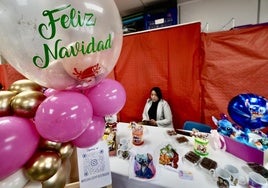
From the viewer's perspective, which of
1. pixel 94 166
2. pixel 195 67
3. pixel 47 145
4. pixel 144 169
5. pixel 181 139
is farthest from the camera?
pixel 195 67

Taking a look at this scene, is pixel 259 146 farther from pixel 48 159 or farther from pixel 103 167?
pixel 48 159

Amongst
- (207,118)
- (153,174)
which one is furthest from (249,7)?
(153,174)

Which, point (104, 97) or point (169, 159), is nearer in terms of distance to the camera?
point (104, 97)

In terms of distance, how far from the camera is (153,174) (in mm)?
923

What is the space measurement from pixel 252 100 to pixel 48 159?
3.75 ft

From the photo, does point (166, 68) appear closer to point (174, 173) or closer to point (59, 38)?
point (174, 173)

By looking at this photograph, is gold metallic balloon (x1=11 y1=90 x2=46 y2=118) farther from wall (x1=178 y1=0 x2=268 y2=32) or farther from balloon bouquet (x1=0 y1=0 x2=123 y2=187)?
wall (x1=178 y1=0 x2=268 y2=32)

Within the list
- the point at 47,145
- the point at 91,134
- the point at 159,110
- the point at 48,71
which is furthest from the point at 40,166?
the point at 159,110

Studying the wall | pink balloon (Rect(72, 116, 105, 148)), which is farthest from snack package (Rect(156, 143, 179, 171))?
the wall

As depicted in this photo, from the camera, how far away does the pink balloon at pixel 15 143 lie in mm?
419

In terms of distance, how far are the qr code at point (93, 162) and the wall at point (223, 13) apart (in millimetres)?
2804

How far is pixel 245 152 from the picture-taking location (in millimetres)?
1020

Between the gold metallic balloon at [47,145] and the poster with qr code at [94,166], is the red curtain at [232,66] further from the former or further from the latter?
the gold metallic balloon at [47,145]

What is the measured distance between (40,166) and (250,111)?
112 centimetres
